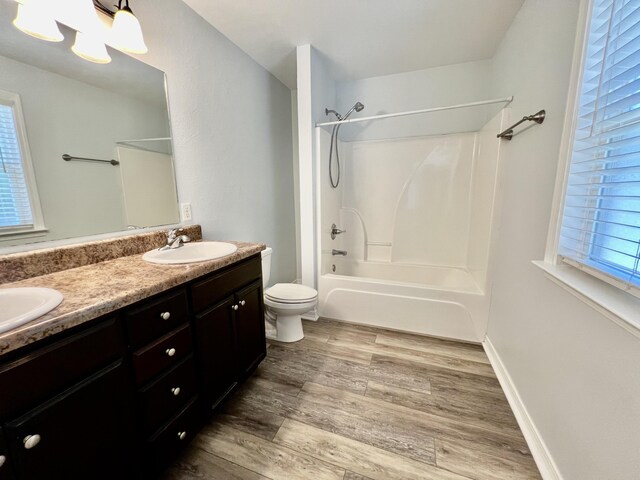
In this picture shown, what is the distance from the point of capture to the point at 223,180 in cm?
195

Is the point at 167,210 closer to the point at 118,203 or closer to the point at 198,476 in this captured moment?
the point at 118,203

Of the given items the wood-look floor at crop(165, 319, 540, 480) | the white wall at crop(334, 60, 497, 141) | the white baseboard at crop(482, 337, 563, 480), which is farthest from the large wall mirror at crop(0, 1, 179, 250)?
the white baseboard at crop(482, 337, 563, 480)

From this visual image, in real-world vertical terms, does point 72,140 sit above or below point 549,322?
above

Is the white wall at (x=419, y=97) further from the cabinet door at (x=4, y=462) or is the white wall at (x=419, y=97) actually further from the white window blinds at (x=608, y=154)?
the cabinet door at (x=4, y=462)

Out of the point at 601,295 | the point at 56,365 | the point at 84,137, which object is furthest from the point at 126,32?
the point at 601,295

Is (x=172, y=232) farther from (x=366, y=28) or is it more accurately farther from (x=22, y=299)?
(x=366, y=28)

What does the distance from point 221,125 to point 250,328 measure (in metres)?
1.47

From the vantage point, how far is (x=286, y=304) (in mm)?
1922

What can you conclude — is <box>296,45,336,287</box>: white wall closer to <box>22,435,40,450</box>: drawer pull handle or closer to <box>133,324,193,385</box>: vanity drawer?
<box>133,324,193,385</box>: vanity drawer

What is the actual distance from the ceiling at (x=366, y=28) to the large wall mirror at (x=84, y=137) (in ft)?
2.63

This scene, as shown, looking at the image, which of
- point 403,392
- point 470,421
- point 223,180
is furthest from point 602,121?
point 223,180

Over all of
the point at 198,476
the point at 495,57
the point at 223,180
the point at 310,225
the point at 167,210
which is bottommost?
the point at 198,476

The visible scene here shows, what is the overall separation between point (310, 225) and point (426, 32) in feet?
5.73

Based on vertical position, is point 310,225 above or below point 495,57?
below
